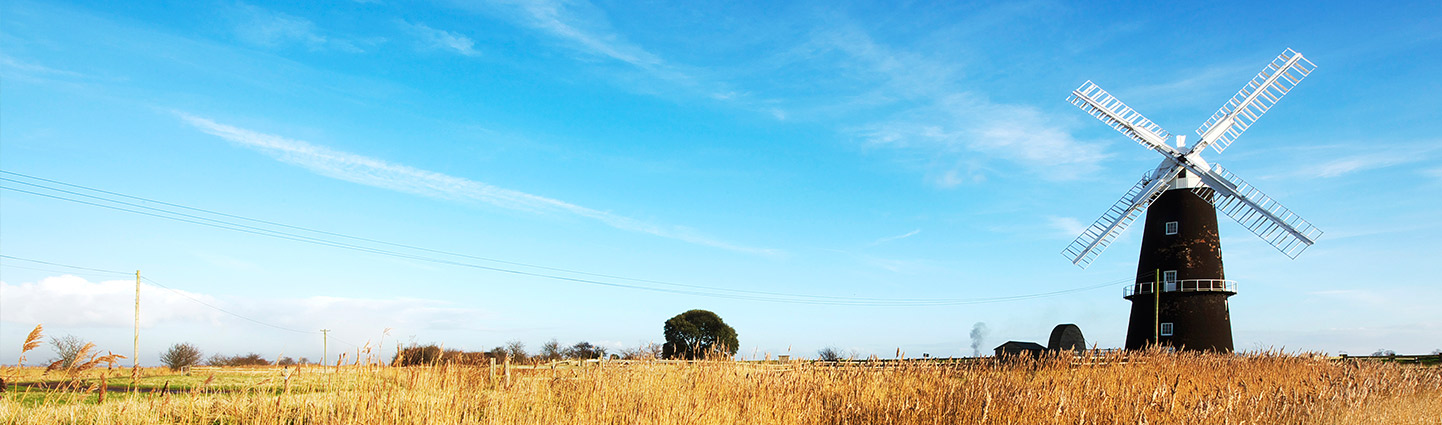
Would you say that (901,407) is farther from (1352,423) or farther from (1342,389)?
(1342,389)

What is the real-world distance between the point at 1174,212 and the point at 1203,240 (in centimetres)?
140

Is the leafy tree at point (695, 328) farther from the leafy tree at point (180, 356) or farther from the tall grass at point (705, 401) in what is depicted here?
the tall grass at point (705, 401)

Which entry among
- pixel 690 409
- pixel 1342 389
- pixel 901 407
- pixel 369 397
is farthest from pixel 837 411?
pixel 1342 389

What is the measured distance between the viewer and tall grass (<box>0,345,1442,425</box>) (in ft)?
21.4

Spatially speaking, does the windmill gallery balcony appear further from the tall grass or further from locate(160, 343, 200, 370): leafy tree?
locate(160, 343, 200, 370): leafy tree

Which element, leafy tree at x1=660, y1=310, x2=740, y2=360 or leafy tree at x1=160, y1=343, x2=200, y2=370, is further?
leafy tree at x1=660, y1=310, x2=740, y2=360

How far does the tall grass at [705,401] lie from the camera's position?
653 centimetres

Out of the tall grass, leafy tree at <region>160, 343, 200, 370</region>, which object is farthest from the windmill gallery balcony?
leafy tree at <region>160, 343, 200, 370</region>

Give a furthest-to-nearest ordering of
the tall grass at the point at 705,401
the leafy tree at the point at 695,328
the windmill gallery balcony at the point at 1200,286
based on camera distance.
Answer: the leafy tree at the point at 695,328
the windmill gallery balcony at the point at 1200,286
the tall grass at the point at 705,401

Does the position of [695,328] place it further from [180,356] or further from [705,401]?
[705,401]

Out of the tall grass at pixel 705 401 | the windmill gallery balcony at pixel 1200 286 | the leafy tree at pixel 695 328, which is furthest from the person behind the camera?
the leafy tree at pixel 695 328

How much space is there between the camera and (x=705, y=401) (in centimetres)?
766

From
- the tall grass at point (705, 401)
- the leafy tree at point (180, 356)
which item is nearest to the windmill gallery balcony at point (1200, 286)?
the tall grass at point (705, 401)

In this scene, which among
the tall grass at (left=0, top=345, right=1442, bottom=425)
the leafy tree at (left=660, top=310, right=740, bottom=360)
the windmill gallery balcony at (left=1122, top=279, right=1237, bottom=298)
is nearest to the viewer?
the tall grass at (left=0, top=345, right=1442, bottom=425)
